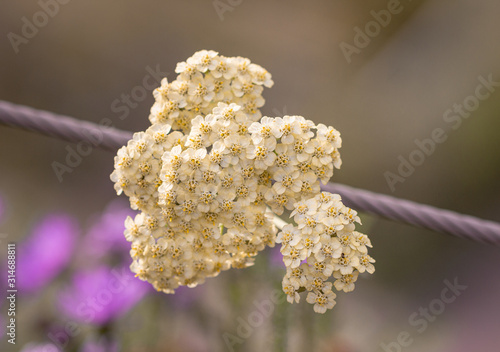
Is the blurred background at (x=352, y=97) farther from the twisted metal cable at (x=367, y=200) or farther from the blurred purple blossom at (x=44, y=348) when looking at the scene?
the twisted metal cable at (x=367, y=200)

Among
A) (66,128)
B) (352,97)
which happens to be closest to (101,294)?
(66,128)

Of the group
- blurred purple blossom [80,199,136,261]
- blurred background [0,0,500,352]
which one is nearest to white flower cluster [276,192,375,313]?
blurred purple blossom [80,199,136,261]

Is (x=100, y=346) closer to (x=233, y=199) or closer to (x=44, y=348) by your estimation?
(x=44, y=348)

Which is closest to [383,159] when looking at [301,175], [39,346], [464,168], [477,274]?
[464,168]

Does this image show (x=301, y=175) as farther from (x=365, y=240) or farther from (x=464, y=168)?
(x=464, y=168)

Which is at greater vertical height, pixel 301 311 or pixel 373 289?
pixel 301 311

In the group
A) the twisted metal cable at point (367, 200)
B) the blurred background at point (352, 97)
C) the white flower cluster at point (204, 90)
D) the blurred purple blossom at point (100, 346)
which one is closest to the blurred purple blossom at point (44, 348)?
the blurred purple blossom at point (100, 346)
